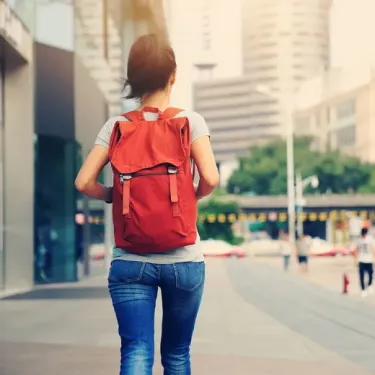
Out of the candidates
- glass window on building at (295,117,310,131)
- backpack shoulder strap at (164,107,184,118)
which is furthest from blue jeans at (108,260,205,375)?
glass window on building at (295,117,310,131)

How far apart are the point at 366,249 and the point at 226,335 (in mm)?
8690

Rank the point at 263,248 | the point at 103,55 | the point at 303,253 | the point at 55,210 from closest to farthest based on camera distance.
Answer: the point at 55,210
the point at 103,55
the point at 303,253
the point at 263,248

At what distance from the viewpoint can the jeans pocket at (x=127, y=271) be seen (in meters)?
3.26

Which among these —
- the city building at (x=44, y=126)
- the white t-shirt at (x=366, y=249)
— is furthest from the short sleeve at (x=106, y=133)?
the white t-shirt at (x=366, y=249)

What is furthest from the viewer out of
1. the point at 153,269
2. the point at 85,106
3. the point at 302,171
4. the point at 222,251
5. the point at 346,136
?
the point at 346,136

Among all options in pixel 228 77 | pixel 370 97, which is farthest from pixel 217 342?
pixel 228 77

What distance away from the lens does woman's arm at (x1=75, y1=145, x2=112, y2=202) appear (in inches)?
133

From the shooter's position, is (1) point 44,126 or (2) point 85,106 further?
(2) point 85,106

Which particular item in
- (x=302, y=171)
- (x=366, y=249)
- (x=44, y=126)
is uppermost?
(x=302, y=171)

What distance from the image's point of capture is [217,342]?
9328 mm

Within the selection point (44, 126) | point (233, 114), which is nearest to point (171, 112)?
point (44, 126)

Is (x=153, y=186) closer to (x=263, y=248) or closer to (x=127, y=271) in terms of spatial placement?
(x=127, y=271)

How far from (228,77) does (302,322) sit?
182m

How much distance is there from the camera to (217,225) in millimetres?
68688
